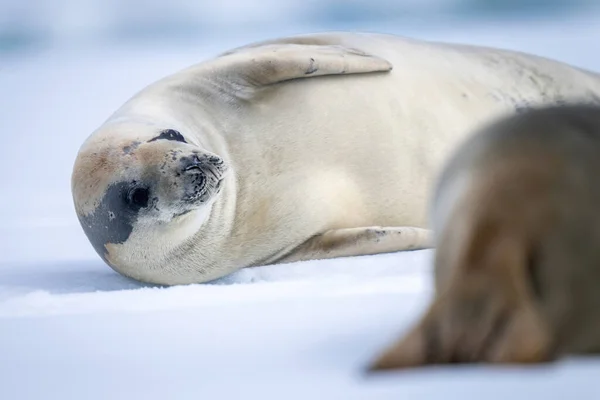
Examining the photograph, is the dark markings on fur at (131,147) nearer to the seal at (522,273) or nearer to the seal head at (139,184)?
the seal head at (139,184)

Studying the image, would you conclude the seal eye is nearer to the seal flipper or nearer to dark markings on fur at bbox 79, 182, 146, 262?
dark markings on fur at bbox 79, 182, 146, 262

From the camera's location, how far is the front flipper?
325cm

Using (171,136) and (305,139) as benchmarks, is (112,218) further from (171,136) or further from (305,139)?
(305,139)

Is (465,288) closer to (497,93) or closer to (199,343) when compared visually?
(199,343)

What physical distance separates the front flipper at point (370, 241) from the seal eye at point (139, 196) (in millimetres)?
698


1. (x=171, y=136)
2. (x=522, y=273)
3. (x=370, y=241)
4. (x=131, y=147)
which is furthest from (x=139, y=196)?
(x=522, y=273)

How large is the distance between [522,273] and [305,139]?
2.26 meters

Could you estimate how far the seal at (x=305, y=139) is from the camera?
3.15m

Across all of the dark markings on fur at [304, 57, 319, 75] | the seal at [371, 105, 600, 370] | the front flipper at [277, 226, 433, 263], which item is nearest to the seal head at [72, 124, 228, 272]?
the front flipper at [277, 226, 433, 263]

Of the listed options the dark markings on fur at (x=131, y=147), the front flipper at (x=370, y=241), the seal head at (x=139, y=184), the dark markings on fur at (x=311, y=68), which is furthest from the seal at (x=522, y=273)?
the dark markings on fur at (x=311, y=68)

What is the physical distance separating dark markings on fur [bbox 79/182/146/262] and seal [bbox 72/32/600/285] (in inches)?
0.5

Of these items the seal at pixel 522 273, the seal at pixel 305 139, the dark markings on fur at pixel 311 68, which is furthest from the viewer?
the dark markings on fur at pixel 311 68

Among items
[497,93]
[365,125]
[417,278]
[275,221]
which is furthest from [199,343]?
[497,93]

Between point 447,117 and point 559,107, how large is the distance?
211 cm
